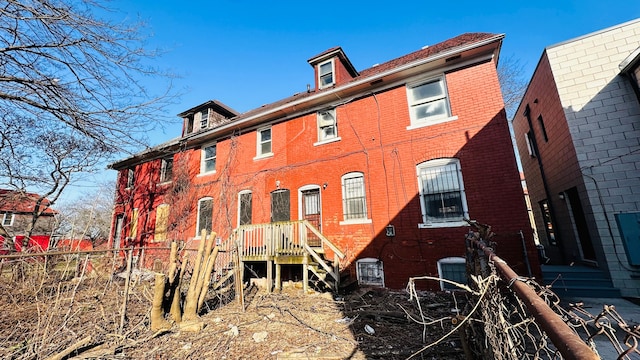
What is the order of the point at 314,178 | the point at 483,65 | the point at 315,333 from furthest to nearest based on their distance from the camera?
the point at 314,178 → the point at 483,65 → the point at 315,333

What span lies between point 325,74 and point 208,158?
25.2 ft

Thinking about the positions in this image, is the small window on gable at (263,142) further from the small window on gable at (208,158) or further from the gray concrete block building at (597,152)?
the gray concrete block building at (597,152)

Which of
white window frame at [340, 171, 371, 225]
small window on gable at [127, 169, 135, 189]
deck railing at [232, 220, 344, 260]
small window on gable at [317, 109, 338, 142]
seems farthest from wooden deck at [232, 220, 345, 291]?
small window on gable at [127, 169, 135, 189]

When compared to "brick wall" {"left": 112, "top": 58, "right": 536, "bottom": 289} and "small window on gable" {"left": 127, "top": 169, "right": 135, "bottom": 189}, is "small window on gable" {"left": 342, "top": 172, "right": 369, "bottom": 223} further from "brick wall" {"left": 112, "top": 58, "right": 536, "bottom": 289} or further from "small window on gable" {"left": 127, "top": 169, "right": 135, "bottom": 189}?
"small window on gable" {"left": 127, "top": 169, "right": 135, "bottom": 189}


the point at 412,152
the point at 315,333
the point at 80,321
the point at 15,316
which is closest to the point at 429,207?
the point at 412,152

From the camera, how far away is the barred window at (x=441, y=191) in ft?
27.0

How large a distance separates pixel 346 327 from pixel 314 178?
20.0 feet

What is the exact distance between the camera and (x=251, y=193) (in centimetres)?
1236

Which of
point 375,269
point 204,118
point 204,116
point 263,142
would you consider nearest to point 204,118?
point 204,118

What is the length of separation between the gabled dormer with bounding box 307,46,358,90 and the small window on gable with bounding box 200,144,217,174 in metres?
6.66

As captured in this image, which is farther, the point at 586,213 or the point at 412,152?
the point at 412,152

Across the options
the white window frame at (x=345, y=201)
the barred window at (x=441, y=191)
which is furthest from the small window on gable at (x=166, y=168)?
the barred window at (x=441, y=191)

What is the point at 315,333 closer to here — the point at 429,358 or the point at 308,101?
the point at 429,358

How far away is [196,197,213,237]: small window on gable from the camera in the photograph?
1341 cm
